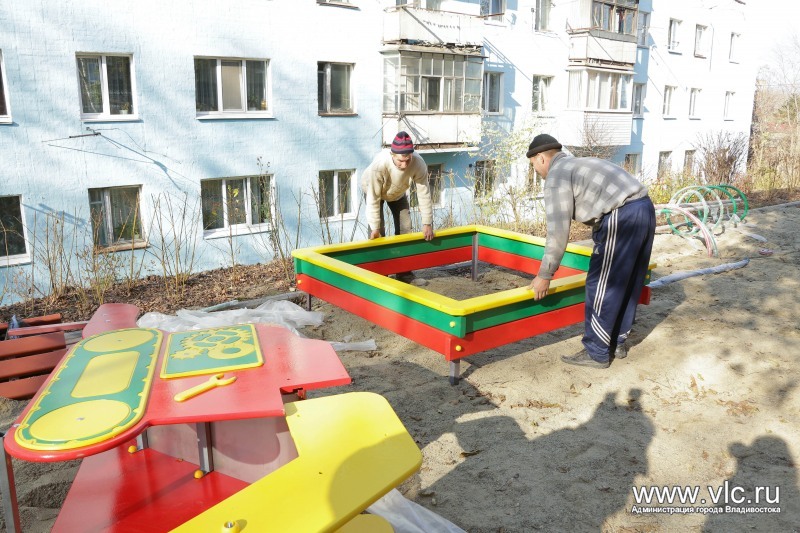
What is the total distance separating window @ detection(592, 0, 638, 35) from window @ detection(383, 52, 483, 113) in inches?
228

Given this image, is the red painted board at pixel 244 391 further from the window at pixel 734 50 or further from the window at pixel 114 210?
the window at pixel 734 50

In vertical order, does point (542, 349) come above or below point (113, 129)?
below

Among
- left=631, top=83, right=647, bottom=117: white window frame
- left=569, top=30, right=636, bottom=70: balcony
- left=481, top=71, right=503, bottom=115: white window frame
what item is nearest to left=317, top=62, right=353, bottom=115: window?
left=481, top=71, right=503, bottom=115: white window frame

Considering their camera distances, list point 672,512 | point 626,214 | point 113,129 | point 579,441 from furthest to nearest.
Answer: point 113,129 → point 626,214 → point 579,441 → point 672,512

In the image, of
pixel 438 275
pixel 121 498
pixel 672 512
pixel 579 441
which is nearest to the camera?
pixel 121 498

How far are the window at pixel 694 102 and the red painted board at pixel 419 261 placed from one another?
2314 centimetres

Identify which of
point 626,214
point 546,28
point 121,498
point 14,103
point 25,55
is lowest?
point 121,498

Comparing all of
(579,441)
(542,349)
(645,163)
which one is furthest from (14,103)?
(645,163)

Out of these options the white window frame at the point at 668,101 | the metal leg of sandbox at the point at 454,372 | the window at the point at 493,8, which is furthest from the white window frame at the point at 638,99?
the metal leg of sandbox at the point at 454,372

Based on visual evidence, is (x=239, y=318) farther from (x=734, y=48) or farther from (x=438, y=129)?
(x=734, y=48)

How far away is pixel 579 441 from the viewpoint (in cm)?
317

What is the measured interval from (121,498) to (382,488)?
1.31m

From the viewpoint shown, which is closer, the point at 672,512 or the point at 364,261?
the point at 672,512

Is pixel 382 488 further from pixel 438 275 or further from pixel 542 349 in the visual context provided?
pixel 438 275
